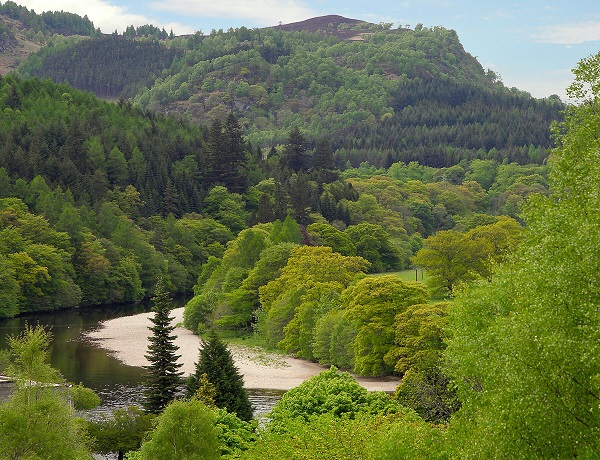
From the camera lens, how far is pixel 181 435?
1268 inches

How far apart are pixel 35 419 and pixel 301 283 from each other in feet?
173

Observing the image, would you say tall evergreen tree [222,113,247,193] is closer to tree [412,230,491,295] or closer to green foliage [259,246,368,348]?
green foliage [259,246,368,348]

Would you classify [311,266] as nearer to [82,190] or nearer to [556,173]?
[556,173]

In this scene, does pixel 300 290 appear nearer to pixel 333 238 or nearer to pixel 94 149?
pixel 333 238

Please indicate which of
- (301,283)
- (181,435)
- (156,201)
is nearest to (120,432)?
(181,435)

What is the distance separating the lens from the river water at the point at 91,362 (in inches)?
2274

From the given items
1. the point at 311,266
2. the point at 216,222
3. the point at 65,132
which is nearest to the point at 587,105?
the point at 311,266

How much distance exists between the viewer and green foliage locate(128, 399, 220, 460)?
32.1 meters

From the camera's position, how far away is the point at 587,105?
2359 cm

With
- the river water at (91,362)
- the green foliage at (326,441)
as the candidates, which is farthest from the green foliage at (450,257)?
the green foliage at (326,441)

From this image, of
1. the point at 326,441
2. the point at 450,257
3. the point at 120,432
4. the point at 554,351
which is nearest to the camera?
the point at 554,351

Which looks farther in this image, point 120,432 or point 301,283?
point 301,283

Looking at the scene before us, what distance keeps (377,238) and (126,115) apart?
3303 inches

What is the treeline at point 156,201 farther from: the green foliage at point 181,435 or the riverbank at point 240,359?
the green foliage at point 181,435
